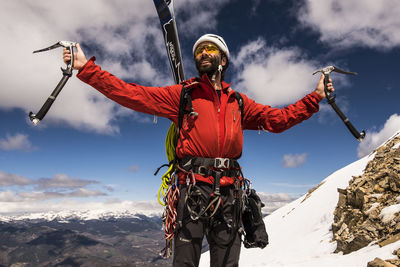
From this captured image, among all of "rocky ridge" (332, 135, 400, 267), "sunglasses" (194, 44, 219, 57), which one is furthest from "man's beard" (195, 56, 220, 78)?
"rocky ridge" (332, 135, 400, 267)

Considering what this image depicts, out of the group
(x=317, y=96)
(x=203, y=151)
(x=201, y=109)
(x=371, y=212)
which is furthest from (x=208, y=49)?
(x=371, y=212)

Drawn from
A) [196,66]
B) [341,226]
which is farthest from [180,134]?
[341,226]

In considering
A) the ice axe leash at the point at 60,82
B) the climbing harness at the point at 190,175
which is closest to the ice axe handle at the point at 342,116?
the climbing harness at the point at 190,175

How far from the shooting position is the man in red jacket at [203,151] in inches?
146

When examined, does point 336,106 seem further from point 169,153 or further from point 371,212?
point 371,212

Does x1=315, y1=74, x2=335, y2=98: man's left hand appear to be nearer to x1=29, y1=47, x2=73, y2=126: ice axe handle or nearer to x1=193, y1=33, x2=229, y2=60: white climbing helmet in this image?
x1=193, y1=33, x2=229, y2=60: white climbing helmet

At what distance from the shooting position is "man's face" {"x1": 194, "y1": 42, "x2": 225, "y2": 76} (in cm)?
466

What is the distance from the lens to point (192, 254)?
3.70m

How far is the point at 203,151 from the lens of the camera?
158 inches

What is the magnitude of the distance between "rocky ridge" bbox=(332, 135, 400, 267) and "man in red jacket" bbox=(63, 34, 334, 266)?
5.39 m

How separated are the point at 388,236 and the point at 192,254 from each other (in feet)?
28.2

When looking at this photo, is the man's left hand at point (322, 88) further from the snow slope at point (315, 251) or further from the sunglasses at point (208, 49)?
the snow slope at point (315, 251)

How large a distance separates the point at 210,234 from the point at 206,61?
9.73ft

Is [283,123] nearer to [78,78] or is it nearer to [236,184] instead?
[236,184]
